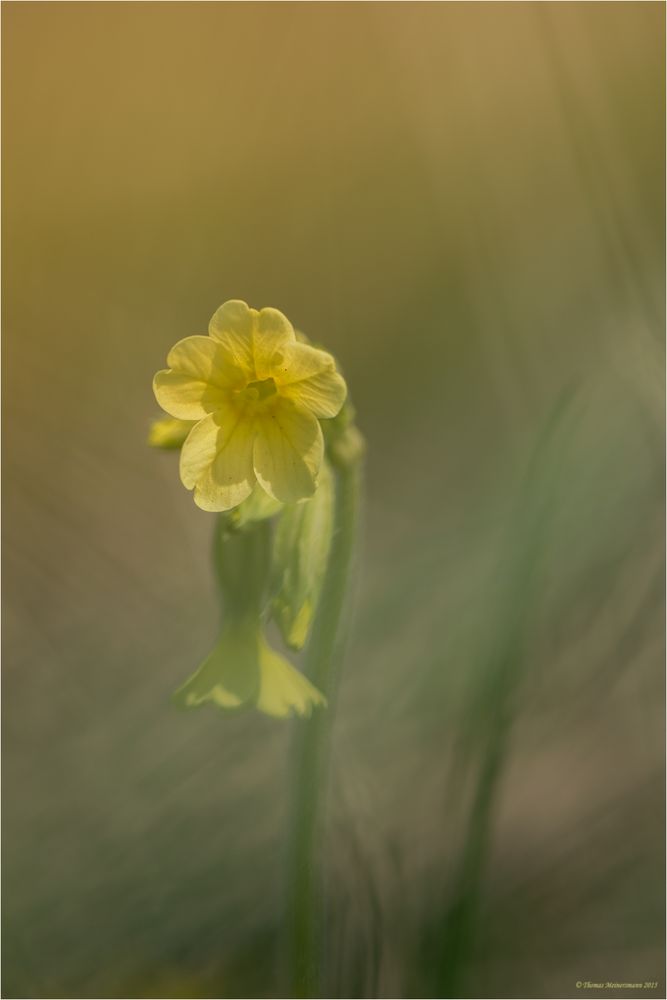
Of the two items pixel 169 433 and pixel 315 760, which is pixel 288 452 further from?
pixel 315 760

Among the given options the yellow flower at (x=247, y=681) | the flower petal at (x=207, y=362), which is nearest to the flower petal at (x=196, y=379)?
the flower petal at (x=207, y=362)

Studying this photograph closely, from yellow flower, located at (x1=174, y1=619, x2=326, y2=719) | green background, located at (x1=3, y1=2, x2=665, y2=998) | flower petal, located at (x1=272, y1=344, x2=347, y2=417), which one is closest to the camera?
flower petal, located at (x1=272, y1=344, x2=347, y2=417)

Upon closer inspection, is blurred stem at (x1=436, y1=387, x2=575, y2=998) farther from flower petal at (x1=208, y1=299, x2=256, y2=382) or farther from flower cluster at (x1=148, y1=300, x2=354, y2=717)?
flower petal at (x1=208, y1=299, x2=256, y2=382)

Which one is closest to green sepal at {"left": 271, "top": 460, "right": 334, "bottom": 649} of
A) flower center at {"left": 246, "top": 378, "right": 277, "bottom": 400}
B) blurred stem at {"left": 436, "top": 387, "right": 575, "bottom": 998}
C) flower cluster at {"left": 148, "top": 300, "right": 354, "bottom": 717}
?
flower cluster at {"left": 148, "top": 300, "right": 354, "bottom": 717}

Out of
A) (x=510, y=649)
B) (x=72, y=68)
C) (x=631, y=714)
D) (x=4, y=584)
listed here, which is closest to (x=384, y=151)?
(x=72, y=68)

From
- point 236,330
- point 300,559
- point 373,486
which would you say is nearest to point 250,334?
point 236,330

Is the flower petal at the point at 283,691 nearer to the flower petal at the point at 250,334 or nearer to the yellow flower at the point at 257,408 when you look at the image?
the yellow flower at the point at 257,408
